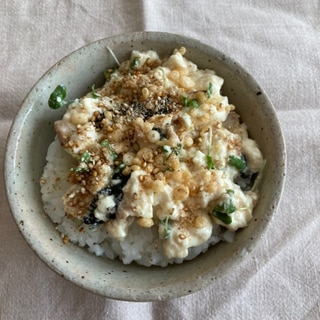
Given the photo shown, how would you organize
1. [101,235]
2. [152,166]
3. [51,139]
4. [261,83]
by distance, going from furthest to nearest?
[261,83] < [51,139] < [101,235] < [152,166]

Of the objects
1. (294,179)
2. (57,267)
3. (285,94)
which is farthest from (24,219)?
(285,94)

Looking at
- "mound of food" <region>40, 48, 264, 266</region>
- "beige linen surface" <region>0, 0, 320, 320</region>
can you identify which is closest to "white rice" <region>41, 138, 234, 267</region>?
"mound of food" <region>40, 48, 264, 266</region>

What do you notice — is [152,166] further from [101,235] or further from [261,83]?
[261,83]

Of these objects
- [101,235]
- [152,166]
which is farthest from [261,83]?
[101,235]

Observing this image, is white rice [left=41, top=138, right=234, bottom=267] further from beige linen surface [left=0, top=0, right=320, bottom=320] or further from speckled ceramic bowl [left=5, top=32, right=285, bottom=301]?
beige linen surface [left=0, top=0, right=320, bottom=320]

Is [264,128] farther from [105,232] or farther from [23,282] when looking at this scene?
[23,282]

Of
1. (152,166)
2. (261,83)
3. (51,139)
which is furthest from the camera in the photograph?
Answer: (261,83)
